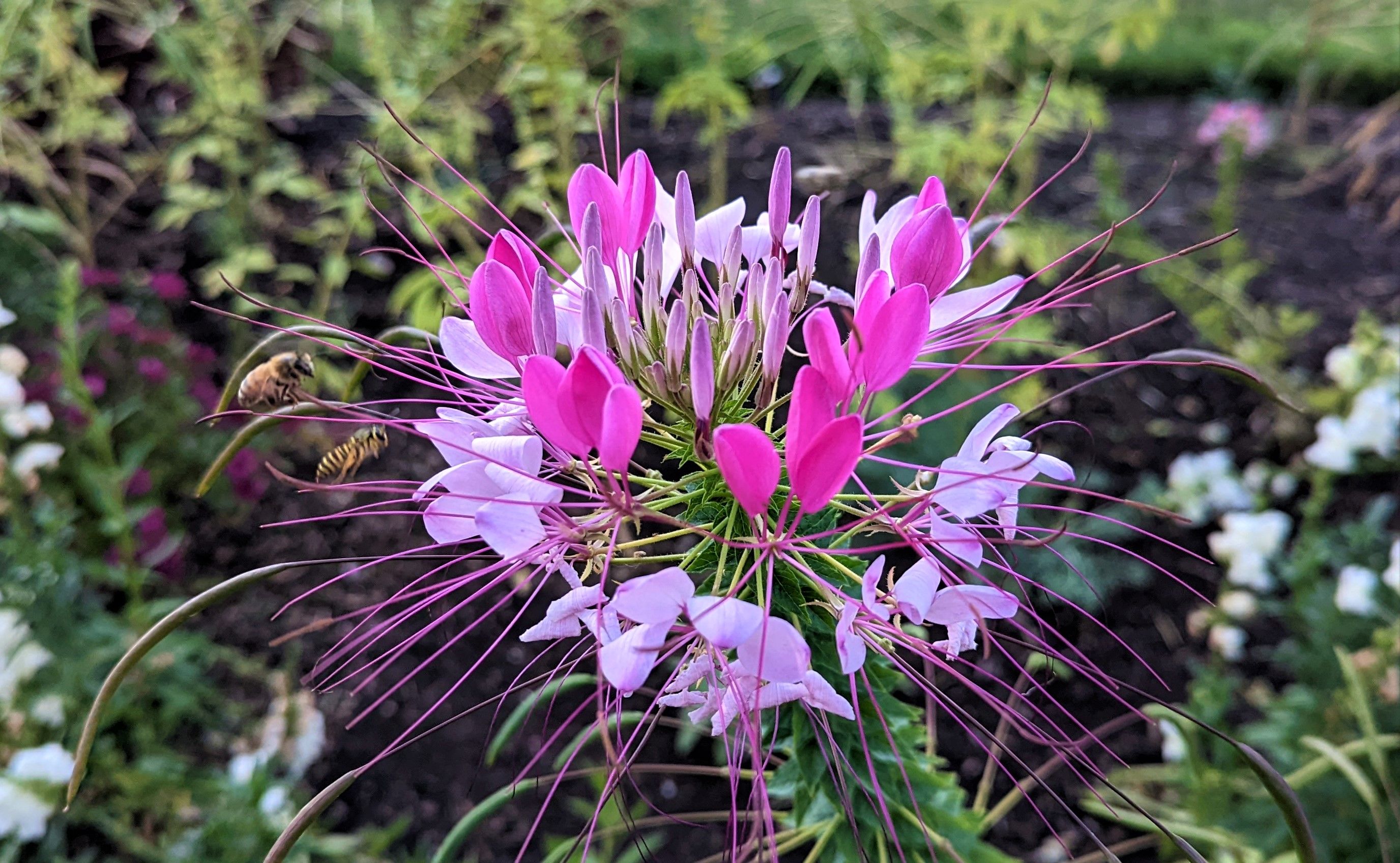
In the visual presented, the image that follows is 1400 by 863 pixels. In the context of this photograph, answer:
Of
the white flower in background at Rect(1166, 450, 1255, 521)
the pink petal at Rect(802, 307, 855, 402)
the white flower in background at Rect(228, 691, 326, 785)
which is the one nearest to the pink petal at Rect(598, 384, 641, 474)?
the pink petal at Rect(802, 307, 855, 402)

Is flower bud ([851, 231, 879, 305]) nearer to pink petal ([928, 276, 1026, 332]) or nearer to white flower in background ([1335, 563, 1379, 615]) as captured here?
pink petal ([928, 276, 1026, 332])

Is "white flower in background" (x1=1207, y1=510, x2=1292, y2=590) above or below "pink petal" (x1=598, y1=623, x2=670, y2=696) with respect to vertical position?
below

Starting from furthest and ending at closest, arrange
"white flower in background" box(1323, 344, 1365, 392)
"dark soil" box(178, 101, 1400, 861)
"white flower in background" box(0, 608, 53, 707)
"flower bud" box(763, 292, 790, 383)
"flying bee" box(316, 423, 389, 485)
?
"white flower in background" box(1323, 344, 1365, 392) → "dark soil" box(178, 101, 1400, 861) → "white flower in background" box(0, 608, 53, 707) → "flying bee" box(316, 423, 389, 485) → "flower bud" box(763, 292, 790, 383)

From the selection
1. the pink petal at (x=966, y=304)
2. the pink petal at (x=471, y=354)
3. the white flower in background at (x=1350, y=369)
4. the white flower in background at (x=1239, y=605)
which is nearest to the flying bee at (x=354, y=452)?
the pink petal at (x=471, y=354)

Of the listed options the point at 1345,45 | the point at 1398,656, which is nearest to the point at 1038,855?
the point at 1398,656

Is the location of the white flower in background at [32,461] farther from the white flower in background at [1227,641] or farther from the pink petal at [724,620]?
the white flower in background at [1227,641]

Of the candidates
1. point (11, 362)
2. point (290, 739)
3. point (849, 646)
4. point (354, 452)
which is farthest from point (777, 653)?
point (11, 362)
